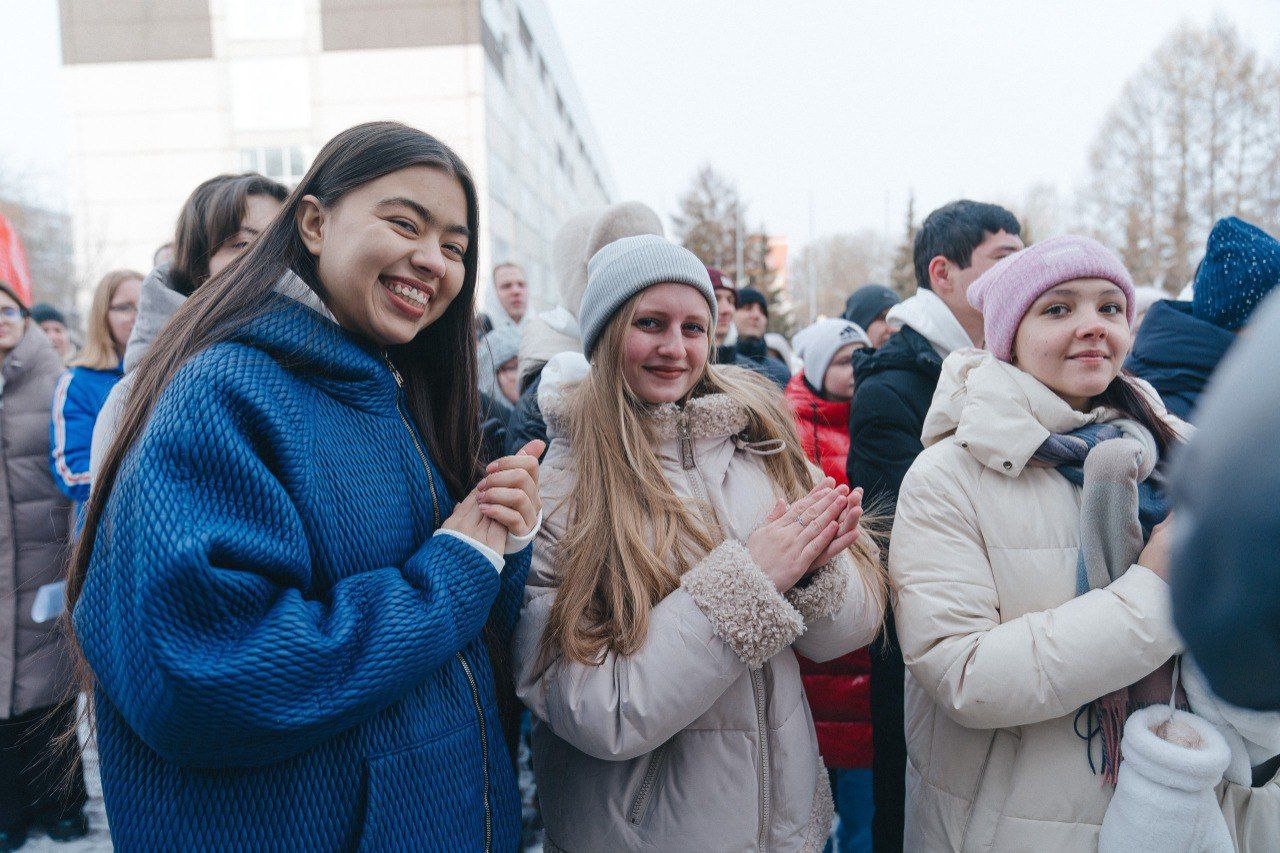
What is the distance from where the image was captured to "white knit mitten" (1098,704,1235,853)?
4.70 ft

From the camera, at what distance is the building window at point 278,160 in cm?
2050

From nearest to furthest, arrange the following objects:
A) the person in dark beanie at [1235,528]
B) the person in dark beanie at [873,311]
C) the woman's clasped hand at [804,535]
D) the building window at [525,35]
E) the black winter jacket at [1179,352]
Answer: the person in dark beanie at [1235,528] → the woman's clasped hand at [804,535] → the black winter jacket at [1179,352] → the person in dark beanie at [873,311] → the building window at [525,35]

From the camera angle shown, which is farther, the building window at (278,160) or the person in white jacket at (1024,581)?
the building window at (278,160)

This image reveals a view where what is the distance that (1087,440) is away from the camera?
5.99 ft

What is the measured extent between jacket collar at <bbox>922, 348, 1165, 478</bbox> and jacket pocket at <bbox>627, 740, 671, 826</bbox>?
3.54ft

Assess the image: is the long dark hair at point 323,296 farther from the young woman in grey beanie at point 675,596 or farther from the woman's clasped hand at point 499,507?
the young woman in grey beanie at point 675,596

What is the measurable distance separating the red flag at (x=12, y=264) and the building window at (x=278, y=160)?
1877cm

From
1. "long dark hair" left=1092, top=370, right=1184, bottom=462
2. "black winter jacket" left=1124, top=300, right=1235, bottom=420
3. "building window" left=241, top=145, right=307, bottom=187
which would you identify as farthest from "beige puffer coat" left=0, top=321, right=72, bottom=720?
"building window" left=241, top=145, right=307, bottom=187

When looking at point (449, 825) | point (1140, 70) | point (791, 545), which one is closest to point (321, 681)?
point (449, 825)

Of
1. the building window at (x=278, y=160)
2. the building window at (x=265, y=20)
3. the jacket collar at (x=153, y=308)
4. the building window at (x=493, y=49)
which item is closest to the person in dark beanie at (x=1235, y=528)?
the jacket collar at (x=153, y=308)

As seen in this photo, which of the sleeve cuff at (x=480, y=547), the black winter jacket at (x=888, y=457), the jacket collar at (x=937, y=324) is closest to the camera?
the sleeve cuff at (x=480, y=547)

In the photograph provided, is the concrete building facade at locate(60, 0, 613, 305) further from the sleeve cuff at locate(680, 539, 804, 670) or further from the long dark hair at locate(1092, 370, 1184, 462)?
the sleeve cuff at locate(680, 539, 804, 670)

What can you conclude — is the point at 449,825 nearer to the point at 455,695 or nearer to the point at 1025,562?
the point at 455,695

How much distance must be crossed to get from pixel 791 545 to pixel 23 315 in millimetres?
3966
